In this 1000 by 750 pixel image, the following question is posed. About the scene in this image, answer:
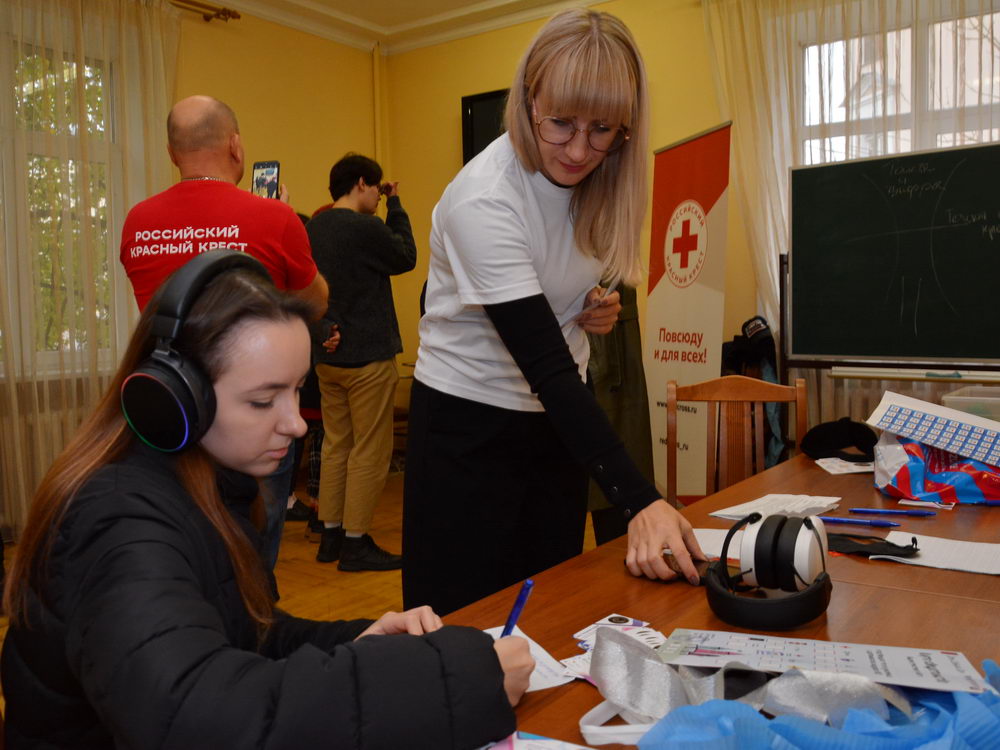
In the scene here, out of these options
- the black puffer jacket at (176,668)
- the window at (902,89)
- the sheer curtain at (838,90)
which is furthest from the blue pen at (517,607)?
the window at (902,89)

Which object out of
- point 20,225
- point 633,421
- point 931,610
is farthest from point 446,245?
Result: point 20,225

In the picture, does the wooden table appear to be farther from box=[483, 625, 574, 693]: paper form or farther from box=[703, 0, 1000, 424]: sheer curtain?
box=[703, 0, 1000, 424]: sheer curtain

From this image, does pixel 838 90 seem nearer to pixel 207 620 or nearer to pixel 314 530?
pixel 314 530

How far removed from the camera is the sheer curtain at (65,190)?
3873 mm

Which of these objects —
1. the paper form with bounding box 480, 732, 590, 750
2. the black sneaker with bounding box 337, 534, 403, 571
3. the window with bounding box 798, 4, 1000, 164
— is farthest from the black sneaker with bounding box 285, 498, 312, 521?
the paper form with bounding box 480, 732, 590, 750

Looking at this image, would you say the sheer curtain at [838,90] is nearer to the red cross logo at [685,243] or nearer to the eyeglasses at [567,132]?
the red cross logo at [685,243]

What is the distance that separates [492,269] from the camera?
4.09ft

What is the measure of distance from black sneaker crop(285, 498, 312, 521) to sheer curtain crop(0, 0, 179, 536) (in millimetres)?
1024

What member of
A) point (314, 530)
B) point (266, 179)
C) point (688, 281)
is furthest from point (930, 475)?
point (314, 530)

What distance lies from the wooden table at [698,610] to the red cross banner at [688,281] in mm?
2230

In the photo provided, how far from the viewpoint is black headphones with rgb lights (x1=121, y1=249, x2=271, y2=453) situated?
31.1 inches

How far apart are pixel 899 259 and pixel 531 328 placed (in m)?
2.55

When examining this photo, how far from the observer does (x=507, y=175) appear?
132 cm

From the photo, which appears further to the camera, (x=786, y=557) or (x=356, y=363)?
(x=356, y=363)
